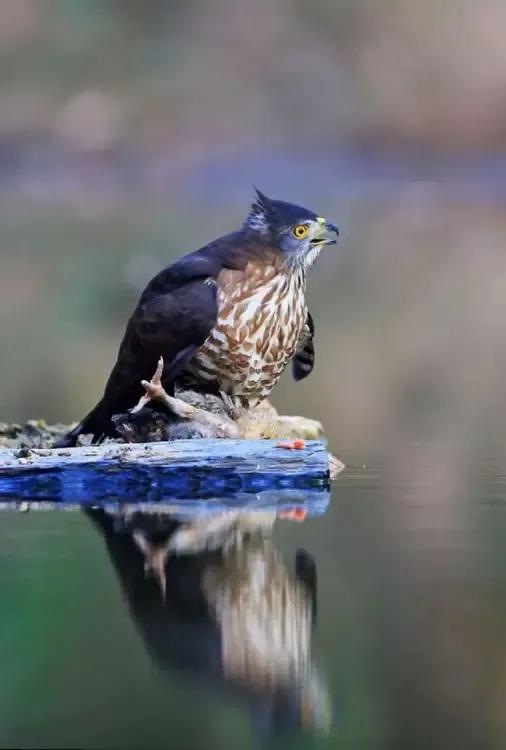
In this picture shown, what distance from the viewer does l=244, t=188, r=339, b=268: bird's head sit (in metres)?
6.05

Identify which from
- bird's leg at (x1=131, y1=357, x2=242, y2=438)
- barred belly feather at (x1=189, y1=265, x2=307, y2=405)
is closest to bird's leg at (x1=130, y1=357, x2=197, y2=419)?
bird's leg at (x1=131, y1=357, x2=242, y2=438)

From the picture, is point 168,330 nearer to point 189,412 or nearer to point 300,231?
point 189,412

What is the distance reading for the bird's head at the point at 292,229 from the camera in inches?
238

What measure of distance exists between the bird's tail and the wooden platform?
0.56m

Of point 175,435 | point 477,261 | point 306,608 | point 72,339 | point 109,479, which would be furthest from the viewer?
point 477,261

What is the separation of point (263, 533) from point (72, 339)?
6.44m

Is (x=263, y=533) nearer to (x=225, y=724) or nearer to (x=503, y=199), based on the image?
(x=225, y=724)

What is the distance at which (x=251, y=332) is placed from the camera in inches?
230

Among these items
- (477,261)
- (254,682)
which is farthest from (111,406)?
(477,261)

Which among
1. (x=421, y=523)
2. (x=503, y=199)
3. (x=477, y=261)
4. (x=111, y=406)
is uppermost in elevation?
(x=503, y=199)

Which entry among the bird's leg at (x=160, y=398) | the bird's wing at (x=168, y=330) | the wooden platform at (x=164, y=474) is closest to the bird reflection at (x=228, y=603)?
the wooden platform at (x=164, y=474)

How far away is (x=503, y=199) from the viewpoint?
83.4ft

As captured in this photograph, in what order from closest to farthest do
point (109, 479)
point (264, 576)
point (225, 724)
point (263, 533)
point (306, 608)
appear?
1. point (225, 724)
2. point (306, 608)
3. point (264, 576)
4. point (263, 533)
5. point (109, 479)

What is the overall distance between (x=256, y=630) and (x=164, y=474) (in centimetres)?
168
